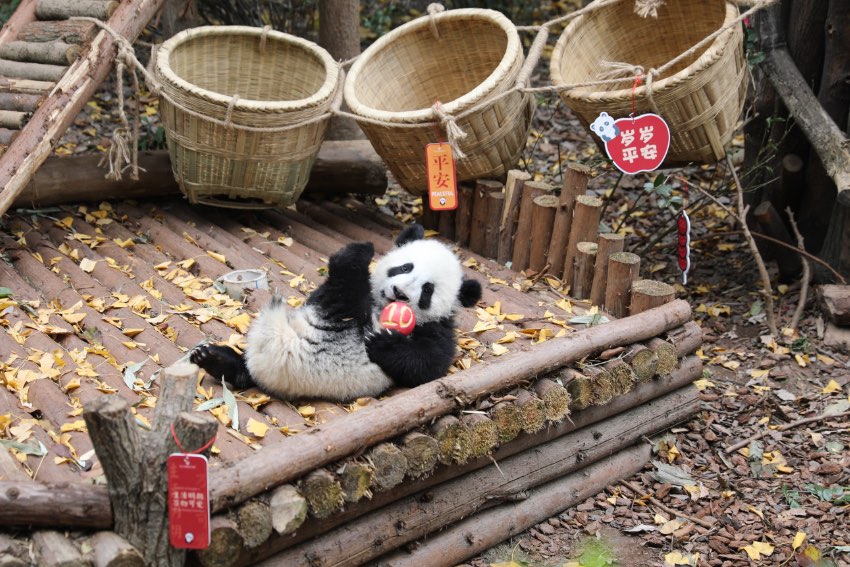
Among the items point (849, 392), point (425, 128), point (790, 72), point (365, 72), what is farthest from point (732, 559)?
point (365, 72)

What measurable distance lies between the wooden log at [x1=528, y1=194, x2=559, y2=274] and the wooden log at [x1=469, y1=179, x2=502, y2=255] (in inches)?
12.6

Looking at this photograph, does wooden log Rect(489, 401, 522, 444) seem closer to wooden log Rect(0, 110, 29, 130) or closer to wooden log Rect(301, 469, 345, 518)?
wooden log Rect(301, 469, 345, 518)

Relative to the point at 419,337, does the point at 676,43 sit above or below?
above

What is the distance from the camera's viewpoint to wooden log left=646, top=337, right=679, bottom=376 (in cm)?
435

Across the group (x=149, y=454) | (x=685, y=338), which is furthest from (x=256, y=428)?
(x=685, y=338)

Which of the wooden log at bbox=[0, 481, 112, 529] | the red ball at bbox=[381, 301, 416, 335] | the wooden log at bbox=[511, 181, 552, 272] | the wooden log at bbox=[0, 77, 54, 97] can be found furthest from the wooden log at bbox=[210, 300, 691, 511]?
the wooden log at bbox=[0, 77, 54, 97]

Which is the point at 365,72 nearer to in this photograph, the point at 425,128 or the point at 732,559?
the point at 425,128

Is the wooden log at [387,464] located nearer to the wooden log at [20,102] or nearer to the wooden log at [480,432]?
the wooden log at [480,432]

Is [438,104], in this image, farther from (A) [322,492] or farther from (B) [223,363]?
(A) [322,492]

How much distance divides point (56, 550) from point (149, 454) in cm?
Result: 38

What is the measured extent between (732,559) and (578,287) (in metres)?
1.63

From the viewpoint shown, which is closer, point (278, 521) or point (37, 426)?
point (278, 521)

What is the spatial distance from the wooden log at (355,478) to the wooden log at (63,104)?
252 cm

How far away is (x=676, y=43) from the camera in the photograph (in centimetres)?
570
